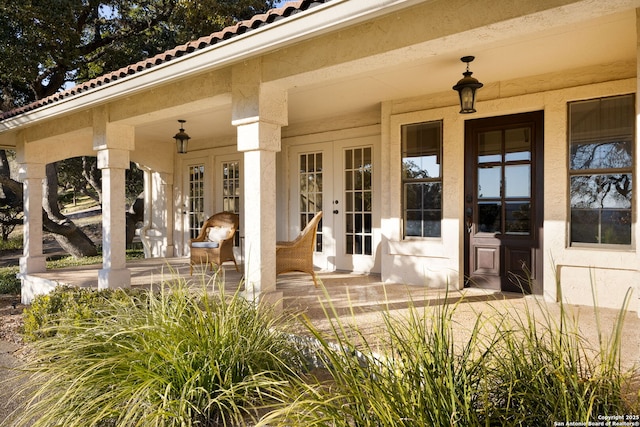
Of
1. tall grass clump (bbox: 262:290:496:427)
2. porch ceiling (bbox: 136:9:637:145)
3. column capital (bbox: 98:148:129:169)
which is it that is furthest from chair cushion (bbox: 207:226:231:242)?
tall grass clump (bbox: 262:290:496:427)

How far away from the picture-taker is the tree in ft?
28.0

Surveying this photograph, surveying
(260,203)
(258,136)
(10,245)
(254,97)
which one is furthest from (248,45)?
(10,245)

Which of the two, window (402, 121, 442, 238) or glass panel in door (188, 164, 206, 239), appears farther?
glass panel in door (188, 164, 206, 239)

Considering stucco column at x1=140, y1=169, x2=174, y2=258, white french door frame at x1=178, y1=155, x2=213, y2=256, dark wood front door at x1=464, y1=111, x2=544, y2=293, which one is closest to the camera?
dark wood front door at x1=464, y1=111, x2=544, y2=293

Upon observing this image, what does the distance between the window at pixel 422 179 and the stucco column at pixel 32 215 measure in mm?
5821

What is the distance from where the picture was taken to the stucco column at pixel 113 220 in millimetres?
5363

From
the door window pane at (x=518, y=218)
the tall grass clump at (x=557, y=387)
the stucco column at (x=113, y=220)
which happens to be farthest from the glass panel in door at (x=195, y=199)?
the tall grass clump at (x=557, y=387)

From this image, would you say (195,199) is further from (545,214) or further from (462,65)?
(545,214)

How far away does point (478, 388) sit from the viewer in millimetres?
1899

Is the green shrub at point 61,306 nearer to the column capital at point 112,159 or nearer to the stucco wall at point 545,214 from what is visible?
the column capital at point 112,159

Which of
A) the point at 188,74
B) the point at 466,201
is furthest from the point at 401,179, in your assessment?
the point at 188,74

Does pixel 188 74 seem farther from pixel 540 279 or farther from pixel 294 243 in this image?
pixel 540 279

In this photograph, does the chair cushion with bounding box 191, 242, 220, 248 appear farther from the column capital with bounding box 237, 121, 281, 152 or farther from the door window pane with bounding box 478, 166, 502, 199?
the door window pane with bounding box 478, 166, 502, 199

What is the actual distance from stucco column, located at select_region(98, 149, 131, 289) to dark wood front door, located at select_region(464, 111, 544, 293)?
4371 mm
